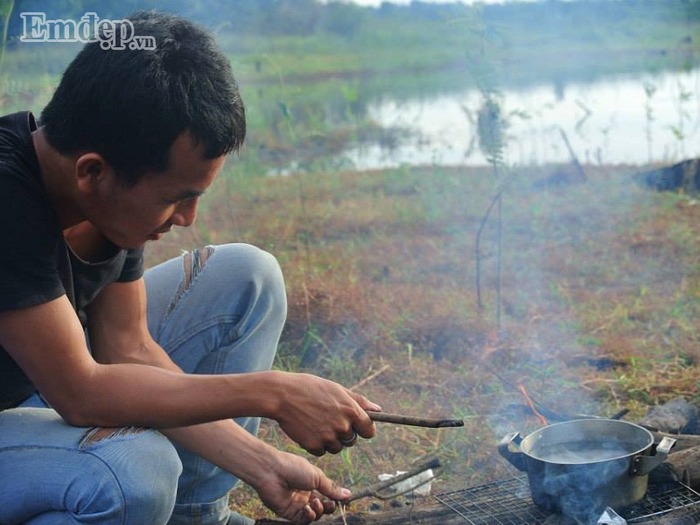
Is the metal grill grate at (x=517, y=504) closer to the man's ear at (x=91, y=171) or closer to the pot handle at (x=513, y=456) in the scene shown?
the pot handle at (x=513, y=456)

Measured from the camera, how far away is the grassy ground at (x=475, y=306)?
3.54m

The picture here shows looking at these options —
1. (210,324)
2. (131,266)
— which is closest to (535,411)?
(210,324)

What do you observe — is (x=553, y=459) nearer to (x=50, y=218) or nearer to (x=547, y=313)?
(x=50, y=218)

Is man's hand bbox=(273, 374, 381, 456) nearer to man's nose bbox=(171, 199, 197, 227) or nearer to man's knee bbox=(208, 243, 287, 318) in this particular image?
man's nose bbox=(171, 199, 197, 227)

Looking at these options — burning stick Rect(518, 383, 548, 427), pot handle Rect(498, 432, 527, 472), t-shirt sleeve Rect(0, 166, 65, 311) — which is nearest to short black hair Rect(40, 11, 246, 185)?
t-shirt sleeve Rect(0, 166, 65, 311)

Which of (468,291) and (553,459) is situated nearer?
(553,459)

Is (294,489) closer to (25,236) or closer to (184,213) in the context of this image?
(184,213)

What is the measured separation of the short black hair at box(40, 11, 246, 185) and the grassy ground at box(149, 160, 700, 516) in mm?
1532

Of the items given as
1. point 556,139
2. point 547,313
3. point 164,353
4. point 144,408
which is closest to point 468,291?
point 547,313

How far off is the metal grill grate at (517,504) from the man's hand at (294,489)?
14.9 inches

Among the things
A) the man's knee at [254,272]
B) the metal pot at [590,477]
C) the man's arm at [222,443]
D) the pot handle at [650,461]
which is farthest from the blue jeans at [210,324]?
the pot handle at [650,461]

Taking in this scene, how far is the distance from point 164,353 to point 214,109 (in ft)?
2.83

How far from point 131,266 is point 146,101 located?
26.2 inches

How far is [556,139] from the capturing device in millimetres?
10617
